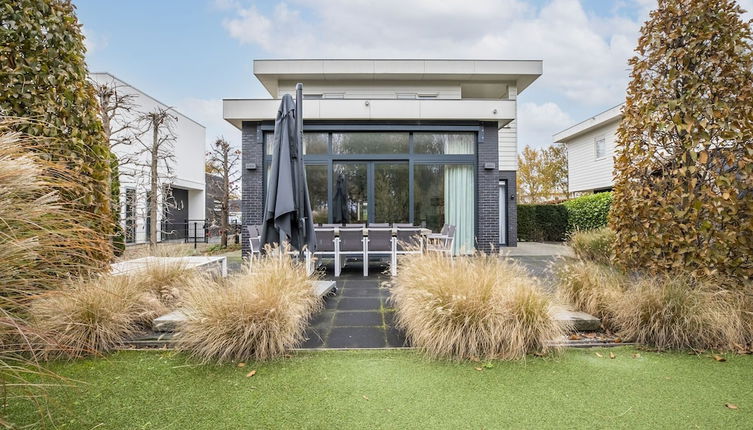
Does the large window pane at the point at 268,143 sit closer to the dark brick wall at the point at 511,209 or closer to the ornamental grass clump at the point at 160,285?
the ornamental grass clump at the point at 160,285

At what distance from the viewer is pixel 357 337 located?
11.1 feet

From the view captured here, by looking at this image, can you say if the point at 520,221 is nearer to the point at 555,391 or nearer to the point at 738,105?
the point at 738,105

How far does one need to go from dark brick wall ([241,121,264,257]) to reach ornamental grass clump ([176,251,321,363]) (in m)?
5.68

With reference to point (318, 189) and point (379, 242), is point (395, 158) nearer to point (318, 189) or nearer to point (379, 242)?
point (318, 189)

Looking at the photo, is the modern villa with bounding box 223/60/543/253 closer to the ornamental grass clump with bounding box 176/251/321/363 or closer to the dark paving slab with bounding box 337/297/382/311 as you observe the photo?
the dark paving slab with bounding box 337/297/382/311

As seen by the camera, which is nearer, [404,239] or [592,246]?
[404,239]

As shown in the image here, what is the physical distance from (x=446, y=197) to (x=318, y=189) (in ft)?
10.6

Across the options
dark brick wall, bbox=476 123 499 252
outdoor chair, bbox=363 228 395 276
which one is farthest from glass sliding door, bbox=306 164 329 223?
dark brick wall, bbox=476 123 499 252

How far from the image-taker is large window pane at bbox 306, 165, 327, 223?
29.1ft

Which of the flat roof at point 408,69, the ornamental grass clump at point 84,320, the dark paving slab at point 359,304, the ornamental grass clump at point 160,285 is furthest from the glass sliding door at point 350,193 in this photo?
the ornamental grass clump at point 84,320

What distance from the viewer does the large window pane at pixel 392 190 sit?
8969 mm

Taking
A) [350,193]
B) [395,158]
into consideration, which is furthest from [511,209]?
[350,193]

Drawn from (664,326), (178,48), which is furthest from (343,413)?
(178,48)

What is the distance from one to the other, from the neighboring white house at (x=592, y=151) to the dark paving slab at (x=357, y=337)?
1569 cm
